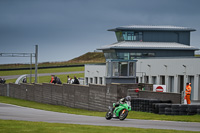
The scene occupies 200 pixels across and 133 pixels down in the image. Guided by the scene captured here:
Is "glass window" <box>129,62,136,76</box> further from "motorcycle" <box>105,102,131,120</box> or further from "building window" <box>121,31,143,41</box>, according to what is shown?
"building window" <box>121,31,143,41</box>

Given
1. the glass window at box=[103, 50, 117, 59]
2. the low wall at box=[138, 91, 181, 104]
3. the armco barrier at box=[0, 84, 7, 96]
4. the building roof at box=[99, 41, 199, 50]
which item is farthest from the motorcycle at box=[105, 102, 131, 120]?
the glass window at box=[103, 50, 117, 59]

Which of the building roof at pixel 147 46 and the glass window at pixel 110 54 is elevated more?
the building roof at pixel 147 46

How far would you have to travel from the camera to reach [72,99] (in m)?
44.3

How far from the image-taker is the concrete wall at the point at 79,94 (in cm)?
3312

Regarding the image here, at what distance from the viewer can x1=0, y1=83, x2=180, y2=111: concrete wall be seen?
33125mm

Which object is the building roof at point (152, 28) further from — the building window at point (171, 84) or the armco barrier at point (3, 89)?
the building window at point (171, 84)

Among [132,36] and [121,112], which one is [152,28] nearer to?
[132,36]

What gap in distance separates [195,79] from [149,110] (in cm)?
2011

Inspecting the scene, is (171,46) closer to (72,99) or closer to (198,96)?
(198,96)

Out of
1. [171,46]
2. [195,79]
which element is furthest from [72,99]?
[171,46]

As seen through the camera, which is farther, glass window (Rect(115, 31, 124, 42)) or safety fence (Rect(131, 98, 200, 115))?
glass window (Rect(115, 31, 124, 42))

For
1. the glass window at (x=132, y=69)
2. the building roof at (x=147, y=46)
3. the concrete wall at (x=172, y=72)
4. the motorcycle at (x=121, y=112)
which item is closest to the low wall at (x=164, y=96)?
the motorcycle at (x=121, y=112)

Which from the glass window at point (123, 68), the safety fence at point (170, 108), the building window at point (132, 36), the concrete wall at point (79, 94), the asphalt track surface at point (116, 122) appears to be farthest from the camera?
the building window at point (132, 36)

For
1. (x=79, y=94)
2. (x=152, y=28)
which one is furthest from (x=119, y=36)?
(x=79, y=94)
